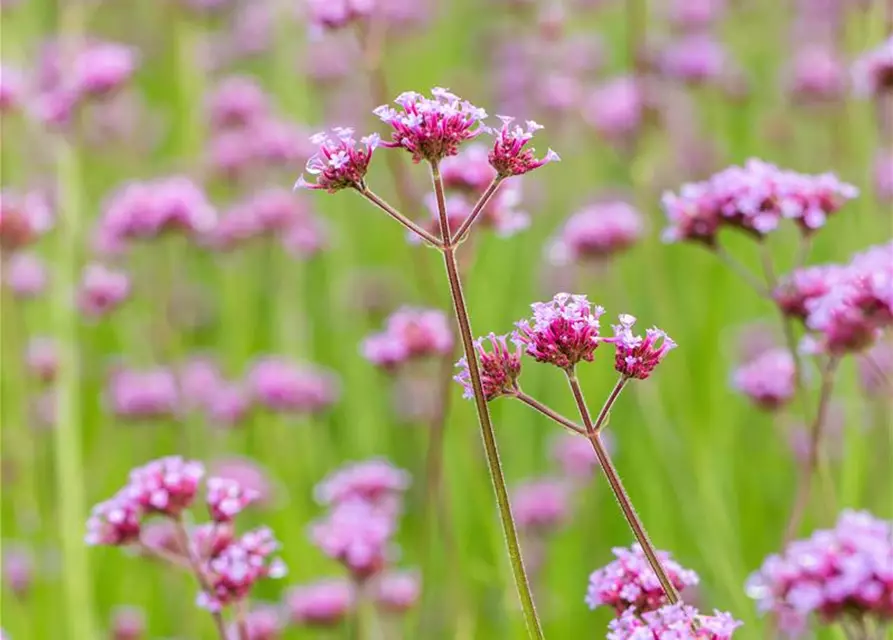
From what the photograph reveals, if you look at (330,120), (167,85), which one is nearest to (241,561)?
(330,120)

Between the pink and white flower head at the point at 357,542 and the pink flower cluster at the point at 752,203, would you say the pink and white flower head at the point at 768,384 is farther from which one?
the pink and white flower head at the point at 357,542

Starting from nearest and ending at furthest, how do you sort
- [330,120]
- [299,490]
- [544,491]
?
[544,491]
[299,490]
[330,120]

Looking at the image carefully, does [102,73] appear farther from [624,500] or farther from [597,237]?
[624,500]

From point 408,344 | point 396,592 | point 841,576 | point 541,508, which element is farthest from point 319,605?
point 841,576

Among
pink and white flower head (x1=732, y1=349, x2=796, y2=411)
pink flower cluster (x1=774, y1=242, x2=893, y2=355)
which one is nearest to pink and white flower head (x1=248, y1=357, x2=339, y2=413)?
pink and white flower head (x1=732, y1=349, x2=796, y2=411)

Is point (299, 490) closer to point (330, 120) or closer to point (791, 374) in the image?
point (791, 374)

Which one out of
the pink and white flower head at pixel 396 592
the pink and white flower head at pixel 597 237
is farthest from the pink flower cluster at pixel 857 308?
the pink and white flower head at pixel 597 237
